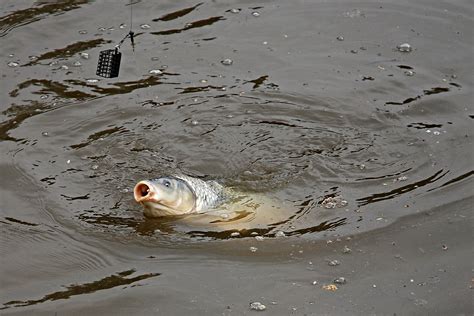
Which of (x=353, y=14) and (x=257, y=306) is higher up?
(x=353, y=14)

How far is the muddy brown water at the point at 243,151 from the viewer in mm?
5098

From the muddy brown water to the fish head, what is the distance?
96 mm

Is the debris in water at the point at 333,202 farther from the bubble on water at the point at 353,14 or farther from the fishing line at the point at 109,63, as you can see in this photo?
the bubble on water at the point at 353,14

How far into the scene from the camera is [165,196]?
5.68m

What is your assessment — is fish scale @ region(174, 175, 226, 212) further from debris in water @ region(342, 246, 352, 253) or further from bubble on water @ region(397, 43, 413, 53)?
bubble on water @ region(397, 43, 413, 53)

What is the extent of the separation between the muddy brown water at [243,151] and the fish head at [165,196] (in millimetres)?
96

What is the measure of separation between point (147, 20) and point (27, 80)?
1569 mm

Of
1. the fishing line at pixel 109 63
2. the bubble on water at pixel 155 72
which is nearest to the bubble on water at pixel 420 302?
the fishing line at pixel 109 63

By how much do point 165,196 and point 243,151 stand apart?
1150 millimetres

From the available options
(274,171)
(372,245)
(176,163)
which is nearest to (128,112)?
(176,163)

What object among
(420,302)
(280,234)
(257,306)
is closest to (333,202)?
(280,234)

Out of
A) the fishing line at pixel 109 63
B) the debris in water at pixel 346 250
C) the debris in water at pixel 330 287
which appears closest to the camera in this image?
the debris in water at pixel 330 287

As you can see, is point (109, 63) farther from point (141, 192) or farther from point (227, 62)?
point (141, 192)

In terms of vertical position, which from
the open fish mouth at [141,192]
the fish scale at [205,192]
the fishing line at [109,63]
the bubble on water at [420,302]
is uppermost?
the fishing line at [109,63]
